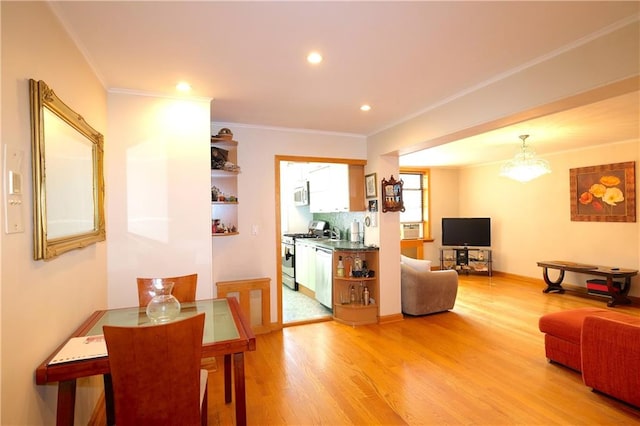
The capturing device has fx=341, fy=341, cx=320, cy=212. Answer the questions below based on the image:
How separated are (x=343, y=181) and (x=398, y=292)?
166 cm

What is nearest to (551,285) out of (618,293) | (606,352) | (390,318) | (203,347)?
(618,293)

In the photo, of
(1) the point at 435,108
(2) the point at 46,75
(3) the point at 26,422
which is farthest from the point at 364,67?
(3) the point at 26,422

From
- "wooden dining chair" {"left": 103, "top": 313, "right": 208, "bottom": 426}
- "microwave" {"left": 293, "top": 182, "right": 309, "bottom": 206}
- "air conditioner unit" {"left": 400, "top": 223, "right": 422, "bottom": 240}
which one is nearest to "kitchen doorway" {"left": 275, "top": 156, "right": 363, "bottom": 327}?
"microwave" {"left": 293, "top": 182, "right": 309, "bottom": 206}

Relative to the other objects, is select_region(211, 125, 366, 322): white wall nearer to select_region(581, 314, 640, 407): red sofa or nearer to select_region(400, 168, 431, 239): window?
select_region(581, 314, 640, 407): red sofa

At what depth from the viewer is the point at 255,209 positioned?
4.01 metres

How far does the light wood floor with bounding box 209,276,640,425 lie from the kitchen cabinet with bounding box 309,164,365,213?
64.4 inches

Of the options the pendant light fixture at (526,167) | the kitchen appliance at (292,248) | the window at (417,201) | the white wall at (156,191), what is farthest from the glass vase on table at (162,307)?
the window at (417,201)

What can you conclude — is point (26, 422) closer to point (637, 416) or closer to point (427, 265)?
point (637, 416)

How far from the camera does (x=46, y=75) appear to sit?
163 centimetres

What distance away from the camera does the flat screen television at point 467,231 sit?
692cm

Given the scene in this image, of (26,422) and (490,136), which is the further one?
(490,136)

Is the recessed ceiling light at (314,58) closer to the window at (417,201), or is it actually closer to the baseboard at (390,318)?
the baseboard at (390,318)

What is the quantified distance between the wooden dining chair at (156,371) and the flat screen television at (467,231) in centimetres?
661

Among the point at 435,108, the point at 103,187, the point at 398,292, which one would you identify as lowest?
the point at 398,292
